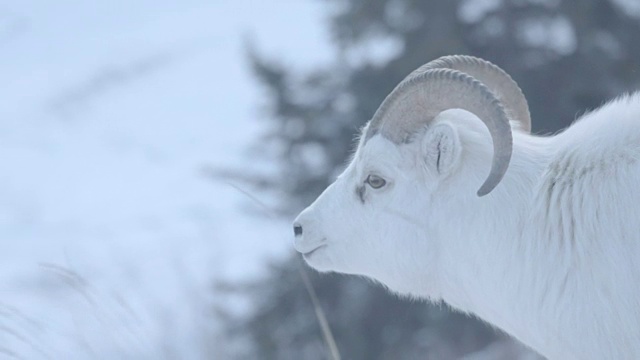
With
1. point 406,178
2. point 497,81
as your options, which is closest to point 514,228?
point 406,178

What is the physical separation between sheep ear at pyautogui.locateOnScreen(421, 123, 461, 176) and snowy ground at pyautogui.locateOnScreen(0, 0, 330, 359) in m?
1.22

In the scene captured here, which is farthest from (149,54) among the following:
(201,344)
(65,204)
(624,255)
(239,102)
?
(624,255)

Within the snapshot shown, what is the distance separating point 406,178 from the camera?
6051 mm

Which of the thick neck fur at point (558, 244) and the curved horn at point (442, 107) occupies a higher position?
the curved horn at point (442, 107)

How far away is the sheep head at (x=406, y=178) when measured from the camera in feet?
19.1

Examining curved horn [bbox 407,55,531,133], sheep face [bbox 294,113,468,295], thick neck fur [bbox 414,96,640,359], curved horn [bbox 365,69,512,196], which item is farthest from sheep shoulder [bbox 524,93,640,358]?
curved horn [bbox 407,55,531,133]

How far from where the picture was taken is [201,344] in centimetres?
762

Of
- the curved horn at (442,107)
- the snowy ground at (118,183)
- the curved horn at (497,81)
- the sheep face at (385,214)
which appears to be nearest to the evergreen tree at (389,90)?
the snowy ground at (118,183)

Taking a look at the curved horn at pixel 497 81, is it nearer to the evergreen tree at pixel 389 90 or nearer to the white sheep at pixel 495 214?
the white sheep at pixel 495 214

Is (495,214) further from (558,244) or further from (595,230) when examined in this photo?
(595,230)

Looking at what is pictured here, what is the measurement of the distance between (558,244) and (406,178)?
0.88 m

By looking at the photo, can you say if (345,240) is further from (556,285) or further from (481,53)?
(481,53)

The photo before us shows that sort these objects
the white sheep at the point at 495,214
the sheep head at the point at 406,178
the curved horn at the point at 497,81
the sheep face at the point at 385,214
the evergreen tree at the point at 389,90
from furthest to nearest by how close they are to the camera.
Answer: the evergreen tree at the point at 389,90
the curved horn at the point at 497,81
the sheep face at the point at 385,214
the sheep head at the point at 406,178
the white sheep at the point at 495,214

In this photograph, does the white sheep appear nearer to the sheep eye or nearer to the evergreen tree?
the sheep eye
